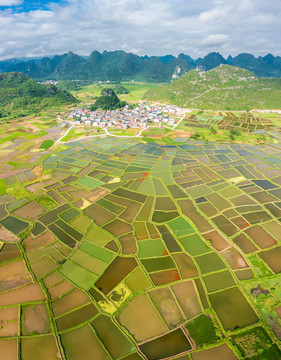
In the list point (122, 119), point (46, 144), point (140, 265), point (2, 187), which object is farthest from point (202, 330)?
point (122, 119)

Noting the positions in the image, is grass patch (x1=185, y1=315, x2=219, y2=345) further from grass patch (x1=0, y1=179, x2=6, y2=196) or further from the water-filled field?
grass patch (x1=0, y1=179, x2=6, y2=196)

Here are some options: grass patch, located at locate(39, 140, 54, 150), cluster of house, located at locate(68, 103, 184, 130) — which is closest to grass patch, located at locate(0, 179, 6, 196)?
grass patch, located at locate(39, 140, 54, 150)

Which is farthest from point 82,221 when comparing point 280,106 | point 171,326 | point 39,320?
point 280,106

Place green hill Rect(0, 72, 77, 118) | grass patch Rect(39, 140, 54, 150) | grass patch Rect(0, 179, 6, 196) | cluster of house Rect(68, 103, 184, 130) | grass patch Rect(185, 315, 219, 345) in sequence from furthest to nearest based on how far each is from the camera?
green hill Rect(0, 72, 77, 118)
cluster of house Rect(68, 103, 184, 130)
grass patch Rect(39, 140, 54, 150)
grass patch Rect(0, 179, 6, 196)
grass patch Rect(185, 315, 219, 345)

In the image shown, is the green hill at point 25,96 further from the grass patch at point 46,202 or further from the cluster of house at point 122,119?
the grass patch at point 46,202

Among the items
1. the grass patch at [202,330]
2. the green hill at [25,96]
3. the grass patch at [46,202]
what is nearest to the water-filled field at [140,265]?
the grass patch at [202,330]

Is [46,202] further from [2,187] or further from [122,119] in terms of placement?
[122,119]
